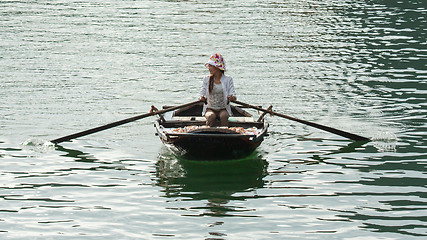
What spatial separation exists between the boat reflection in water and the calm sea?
1.3 inches

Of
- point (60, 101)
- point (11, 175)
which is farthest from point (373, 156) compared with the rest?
point (60, 101)

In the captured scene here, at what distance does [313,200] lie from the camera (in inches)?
447

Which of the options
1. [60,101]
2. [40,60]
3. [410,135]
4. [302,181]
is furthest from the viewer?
[40,60]

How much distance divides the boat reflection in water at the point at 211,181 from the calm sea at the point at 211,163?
33 millimetres

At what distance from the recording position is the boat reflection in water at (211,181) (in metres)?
11.1

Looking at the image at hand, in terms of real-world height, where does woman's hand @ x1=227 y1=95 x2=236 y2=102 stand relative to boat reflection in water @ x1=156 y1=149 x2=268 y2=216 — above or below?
above

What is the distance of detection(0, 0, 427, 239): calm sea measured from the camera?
10500 millimetres

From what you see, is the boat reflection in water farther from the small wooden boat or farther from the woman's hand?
the woman's hand

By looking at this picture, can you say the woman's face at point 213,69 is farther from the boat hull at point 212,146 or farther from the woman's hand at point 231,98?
the boat hull at point 212,146

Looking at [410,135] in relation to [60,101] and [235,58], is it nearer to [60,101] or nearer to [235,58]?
[60,101]

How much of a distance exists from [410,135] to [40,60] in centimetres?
1222

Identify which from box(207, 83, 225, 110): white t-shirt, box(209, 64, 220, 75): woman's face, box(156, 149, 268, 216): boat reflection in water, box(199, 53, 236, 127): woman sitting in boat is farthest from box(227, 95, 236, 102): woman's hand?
box(156, 149, 268, 216): boat reflection in water

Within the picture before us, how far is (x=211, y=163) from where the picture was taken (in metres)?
13.2

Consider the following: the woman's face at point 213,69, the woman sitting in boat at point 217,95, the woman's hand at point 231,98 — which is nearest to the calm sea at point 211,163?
the woman sitting in boat at point 217,95
